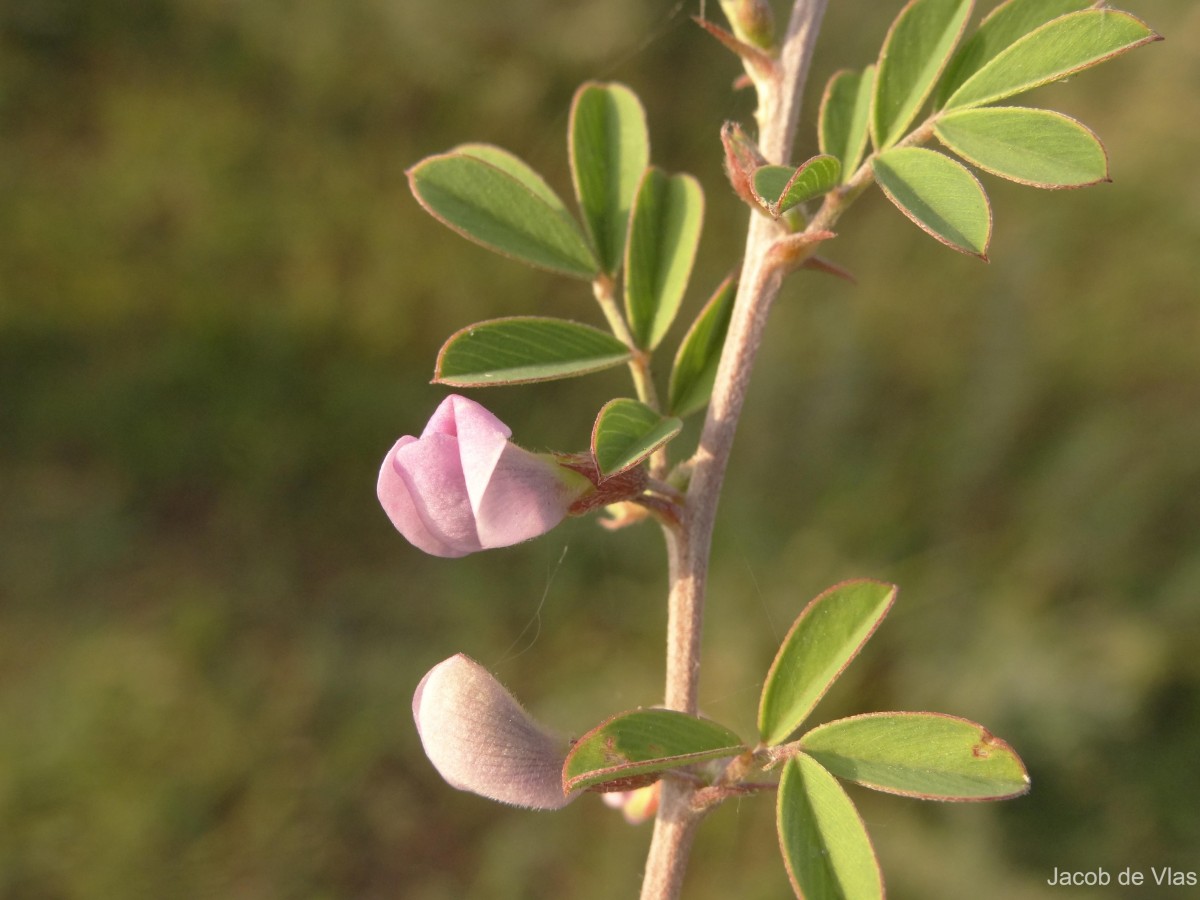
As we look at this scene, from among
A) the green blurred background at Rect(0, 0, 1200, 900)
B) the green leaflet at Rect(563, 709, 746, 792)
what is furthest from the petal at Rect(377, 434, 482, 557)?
the green blurred background at Rect(0, 0, 1200, 900)

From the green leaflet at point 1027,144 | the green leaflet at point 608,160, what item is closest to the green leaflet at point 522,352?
the green leaflet at point 608,160

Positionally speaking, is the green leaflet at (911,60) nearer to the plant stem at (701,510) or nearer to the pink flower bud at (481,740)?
the plant stem at (701,510)

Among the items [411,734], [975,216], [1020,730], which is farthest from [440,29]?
[975,216]

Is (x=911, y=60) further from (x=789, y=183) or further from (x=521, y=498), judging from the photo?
(x=521, y=498)

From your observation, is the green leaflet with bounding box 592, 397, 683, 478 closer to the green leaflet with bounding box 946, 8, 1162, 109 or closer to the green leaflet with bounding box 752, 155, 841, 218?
the green leaflet with bounding box 752, 155, 841, 218

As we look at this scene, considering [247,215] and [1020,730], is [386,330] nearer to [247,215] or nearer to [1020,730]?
[247,215]

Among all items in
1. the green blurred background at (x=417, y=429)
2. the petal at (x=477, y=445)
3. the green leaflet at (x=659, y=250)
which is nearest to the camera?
the petal at (x=477, y=445)
